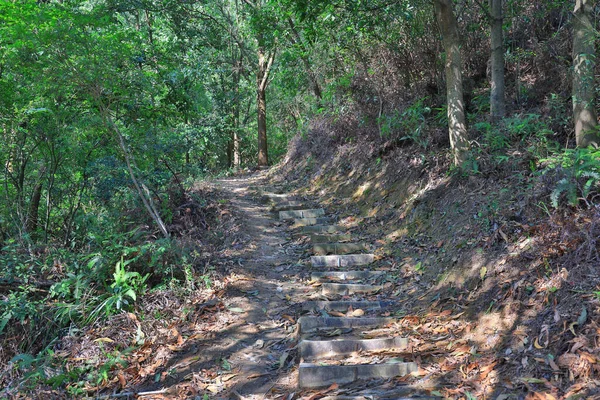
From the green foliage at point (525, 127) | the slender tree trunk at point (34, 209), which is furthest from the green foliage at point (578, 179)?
the slender tree trunk at point (34, 209)

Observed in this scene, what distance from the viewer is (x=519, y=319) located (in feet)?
13.3

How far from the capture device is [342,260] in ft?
22.9

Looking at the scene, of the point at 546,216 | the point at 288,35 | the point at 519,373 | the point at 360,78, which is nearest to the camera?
the point at 519,373

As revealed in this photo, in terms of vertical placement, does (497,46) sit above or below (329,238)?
above

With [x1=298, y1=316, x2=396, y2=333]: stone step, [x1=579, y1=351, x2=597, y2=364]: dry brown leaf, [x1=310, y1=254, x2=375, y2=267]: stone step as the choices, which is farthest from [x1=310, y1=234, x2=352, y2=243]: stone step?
[x1=579, y1=351, x2=597, y2=364]: dry brown leaf

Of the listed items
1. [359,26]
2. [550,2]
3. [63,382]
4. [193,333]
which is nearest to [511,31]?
[550,2]

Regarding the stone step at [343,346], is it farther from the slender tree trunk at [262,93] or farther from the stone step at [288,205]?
the slender tree trunk at [262,93]

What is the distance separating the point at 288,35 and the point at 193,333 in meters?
10.7

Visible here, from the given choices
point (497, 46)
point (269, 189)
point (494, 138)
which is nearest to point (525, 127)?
point (494, 138)

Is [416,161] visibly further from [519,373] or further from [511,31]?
[519,373]

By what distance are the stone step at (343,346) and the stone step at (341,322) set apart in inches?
20.3

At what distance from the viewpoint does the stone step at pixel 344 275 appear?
641 cm

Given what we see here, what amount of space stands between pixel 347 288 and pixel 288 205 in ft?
14.2

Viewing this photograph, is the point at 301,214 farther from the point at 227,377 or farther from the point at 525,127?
the point at 227,377
